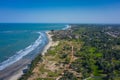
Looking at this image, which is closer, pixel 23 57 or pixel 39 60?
pixel 39 60

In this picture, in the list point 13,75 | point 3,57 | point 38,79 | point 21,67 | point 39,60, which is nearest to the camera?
point 38,79

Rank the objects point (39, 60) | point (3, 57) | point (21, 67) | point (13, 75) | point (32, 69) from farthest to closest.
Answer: point (3, 57), point (39, 60), point (21, 67), point (32, 69), point (13, 75)

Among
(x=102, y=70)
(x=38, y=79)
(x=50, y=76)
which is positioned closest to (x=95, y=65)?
(x=102, y=70)

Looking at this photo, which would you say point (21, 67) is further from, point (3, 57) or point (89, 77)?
point (89, 77)

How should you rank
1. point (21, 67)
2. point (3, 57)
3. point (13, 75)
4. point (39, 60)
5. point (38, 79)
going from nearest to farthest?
point (38, 79) < point (13, 75) < point (21, 67) < point (39, 60) < point (3, 57)

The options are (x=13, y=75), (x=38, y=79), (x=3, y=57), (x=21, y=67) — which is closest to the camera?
(x=38, y=79)

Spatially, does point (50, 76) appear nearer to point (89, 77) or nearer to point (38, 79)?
point (38, 79)

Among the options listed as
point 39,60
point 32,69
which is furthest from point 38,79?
point 39,60

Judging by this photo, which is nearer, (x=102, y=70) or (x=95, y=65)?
(x=102, y=70)
